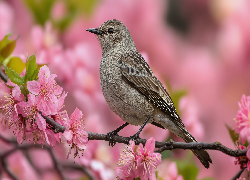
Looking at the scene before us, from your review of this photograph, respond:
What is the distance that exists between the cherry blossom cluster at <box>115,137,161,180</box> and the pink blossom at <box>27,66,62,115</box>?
313 mm

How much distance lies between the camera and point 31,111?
45.8 inches

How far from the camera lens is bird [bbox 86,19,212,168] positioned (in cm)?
165

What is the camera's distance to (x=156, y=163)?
1250 millimetres

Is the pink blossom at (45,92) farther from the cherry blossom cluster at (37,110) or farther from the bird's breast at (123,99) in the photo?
the bird's breast at (123,99)

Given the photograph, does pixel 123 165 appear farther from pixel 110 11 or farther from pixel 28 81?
pixel 110 11

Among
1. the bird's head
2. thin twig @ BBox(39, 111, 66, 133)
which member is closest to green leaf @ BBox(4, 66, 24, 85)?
thin twig @ BBox(39, 111, 66, 133)

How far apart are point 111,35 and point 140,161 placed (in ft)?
2.91

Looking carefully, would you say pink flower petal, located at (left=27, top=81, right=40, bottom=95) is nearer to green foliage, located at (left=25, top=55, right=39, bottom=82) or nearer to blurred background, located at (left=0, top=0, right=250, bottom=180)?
green foliage, located at (left=25, top=55, right=39, bottom=82)

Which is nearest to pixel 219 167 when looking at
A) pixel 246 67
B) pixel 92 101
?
pixel 246 67

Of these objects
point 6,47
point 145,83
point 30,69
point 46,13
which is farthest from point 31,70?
point 46,13

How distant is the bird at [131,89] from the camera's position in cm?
165

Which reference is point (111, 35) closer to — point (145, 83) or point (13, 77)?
point (145, 83)

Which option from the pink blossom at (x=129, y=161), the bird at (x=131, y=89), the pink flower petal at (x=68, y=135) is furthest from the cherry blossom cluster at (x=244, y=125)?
the pink flower petal at (x=68, y=135)

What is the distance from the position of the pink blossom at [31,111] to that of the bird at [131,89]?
0.52 meters
